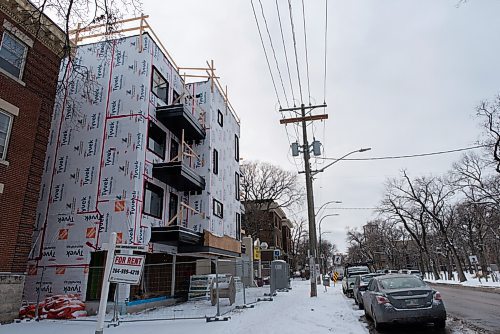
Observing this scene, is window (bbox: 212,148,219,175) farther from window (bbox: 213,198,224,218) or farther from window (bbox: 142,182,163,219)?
window (bbox: 142,182,163,219)

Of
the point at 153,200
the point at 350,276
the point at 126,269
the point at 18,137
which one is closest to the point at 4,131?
the point at 18,137

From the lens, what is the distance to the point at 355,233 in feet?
352

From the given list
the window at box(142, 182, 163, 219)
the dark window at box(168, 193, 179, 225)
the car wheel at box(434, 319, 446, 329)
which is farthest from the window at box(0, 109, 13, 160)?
the car wheel at box(434, 319, 446, 329)

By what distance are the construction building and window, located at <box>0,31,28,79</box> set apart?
1.67m

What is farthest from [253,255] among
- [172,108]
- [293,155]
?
[172,108]

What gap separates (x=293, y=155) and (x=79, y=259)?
12621 millimetres

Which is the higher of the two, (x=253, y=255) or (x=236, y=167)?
(x=236, y=167)

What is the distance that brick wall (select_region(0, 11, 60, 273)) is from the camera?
1205 centimetres

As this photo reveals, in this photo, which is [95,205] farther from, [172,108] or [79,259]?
[172,108]

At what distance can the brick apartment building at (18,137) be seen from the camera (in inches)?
470

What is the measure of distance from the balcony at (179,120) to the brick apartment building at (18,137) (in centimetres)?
523

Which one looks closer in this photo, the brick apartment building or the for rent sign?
the for rent sign

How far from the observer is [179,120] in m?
18.7

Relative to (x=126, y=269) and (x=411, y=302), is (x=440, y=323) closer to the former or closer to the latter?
(x=411, y=302)
